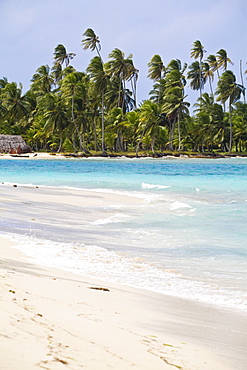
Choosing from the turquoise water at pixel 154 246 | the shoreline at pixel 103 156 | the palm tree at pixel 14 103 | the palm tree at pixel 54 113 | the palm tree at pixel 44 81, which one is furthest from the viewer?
the palm tree at pixel 44 81

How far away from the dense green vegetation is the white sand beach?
5373 cm

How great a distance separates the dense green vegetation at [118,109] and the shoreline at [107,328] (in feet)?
176

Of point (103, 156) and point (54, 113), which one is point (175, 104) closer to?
point (103, 156)

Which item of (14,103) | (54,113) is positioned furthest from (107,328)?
(14,103)

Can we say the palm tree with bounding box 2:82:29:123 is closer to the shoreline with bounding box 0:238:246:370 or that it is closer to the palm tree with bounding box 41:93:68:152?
the palm tree with bounding box 41:93:68:152

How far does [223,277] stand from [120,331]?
2.45 metres

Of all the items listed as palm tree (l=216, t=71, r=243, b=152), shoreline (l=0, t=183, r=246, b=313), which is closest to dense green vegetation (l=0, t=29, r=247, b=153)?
palm tree (l=216, t=71, r=243, b=152)

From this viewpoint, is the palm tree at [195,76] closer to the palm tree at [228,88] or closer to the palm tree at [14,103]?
the palm tree at [228,88]

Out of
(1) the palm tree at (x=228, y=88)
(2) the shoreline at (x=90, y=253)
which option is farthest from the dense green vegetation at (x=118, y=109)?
(2) the shoreline at (x=90, y=253)

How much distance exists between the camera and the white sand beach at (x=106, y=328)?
7.17 ft

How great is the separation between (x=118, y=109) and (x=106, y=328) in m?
59.6

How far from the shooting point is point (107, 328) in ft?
8.93

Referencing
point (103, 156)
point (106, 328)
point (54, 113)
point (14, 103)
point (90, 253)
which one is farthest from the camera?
point (14, 103)

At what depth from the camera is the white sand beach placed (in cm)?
219
